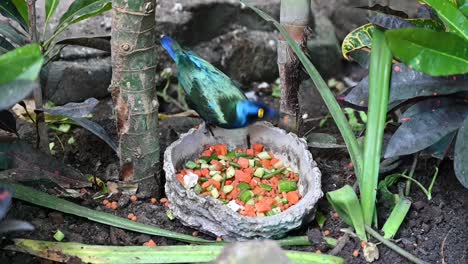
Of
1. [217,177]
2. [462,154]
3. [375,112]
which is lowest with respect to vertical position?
[217,177]

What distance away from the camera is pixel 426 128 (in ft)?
7.16

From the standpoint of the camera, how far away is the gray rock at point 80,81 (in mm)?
3102

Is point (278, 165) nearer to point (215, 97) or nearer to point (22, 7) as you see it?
point (215, 97)

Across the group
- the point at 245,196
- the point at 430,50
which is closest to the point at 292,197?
the point at 245,196

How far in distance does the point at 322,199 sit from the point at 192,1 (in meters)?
1.48

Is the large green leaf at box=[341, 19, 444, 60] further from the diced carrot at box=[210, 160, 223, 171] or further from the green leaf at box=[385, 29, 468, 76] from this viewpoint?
the diced carrot at box=[210, 160, 223, 171]

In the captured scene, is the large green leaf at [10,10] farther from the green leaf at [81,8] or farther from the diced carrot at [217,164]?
the diced carrot at [217,164]

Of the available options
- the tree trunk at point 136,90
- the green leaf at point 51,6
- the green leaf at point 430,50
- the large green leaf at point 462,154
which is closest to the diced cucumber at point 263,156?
the tree trunk at point 136,90

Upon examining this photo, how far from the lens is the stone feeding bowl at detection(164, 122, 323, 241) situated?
2.12 m

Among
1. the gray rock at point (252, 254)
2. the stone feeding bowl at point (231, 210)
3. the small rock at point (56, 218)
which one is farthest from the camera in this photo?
the small rock at point (56, 218)

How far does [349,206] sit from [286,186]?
12.2 inches

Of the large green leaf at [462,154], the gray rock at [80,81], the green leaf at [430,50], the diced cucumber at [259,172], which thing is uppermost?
the green leaf at [430,50]

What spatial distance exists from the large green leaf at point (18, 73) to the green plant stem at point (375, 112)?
101 cm

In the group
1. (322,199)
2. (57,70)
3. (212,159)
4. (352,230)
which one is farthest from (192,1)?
(352,230)
